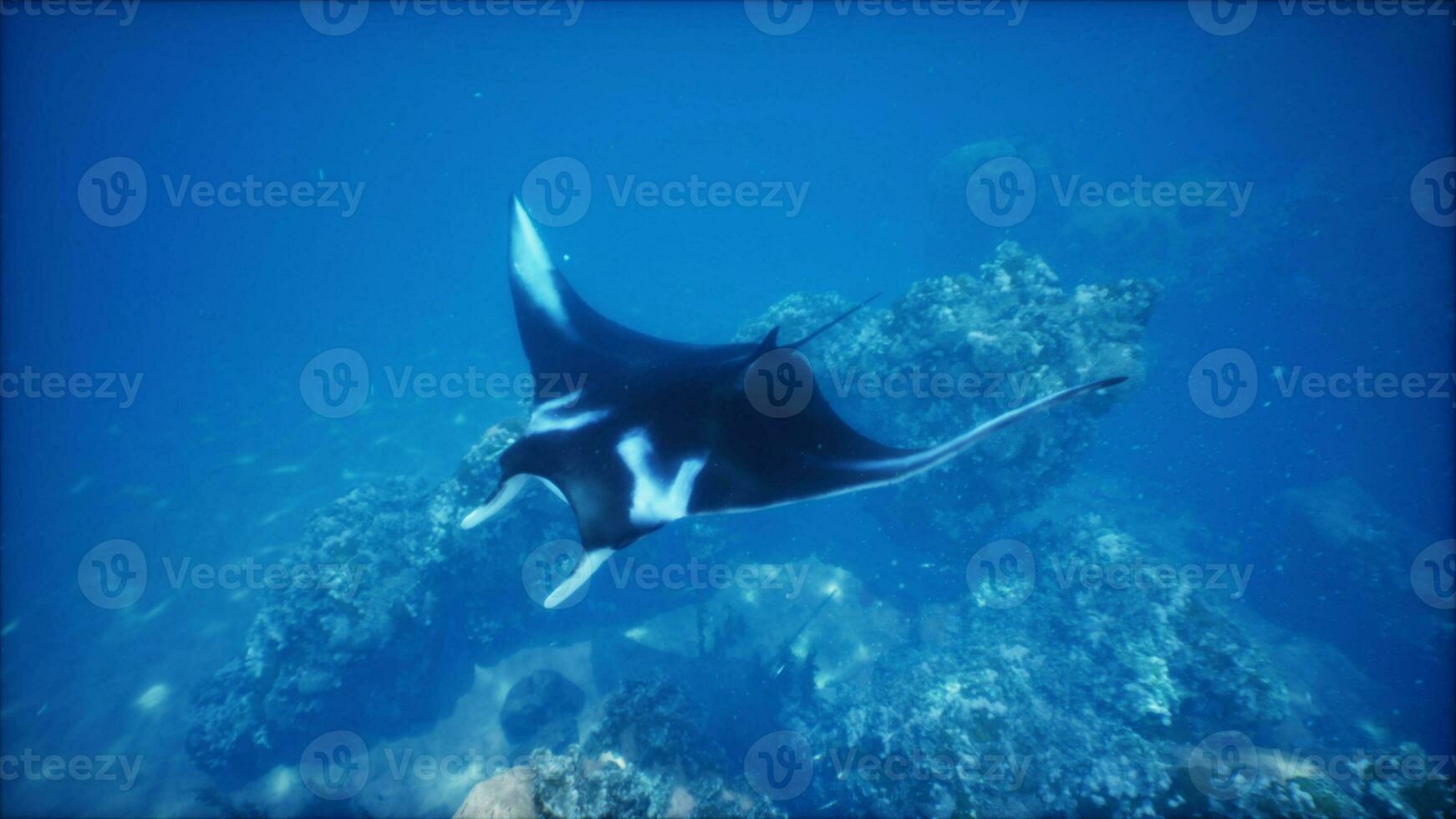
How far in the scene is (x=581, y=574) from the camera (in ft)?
8.19

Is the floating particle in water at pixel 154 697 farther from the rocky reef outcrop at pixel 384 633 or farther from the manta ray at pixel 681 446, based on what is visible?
the manta ray at pixel 681 446

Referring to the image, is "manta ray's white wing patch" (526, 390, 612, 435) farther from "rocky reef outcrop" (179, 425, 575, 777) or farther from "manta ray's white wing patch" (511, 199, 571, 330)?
"rocky reef outcrop" (179, 425, 575, 777)

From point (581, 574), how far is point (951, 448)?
1.90m

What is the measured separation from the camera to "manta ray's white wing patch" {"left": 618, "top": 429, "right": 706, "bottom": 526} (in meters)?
2.86

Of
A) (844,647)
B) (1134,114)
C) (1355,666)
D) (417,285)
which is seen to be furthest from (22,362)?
(1134,114)

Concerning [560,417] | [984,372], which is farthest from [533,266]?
[984,372]

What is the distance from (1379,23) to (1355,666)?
31915 mm

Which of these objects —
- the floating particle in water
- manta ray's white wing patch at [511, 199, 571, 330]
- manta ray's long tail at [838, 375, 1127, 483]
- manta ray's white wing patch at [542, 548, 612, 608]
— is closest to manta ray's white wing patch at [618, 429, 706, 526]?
manta ray's white wing patch at [542, 548, 612, 608]

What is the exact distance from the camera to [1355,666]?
1275 centimetres

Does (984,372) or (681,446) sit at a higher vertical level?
(681,446)

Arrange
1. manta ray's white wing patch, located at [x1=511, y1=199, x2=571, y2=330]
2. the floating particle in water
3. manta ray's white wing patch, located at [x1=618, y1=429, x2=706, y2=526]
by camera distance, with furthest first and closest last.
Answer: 1. the floating particle in water
2. manta ray's white wing patch, located at [x1=511, y1=199, x2=571, y2=330]
3. manta ray's white wing patch, located at [x1=618, y1=429, x2=706, y2=526]

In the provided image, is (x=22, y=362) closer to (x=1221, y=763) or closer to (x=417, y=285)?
(x=417, y=285)

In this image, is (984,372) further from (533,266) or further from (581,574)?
(581,574)

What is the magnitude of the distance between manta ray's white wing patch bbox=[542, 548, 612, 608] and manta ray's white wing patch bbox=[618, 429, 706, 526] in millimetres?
256
